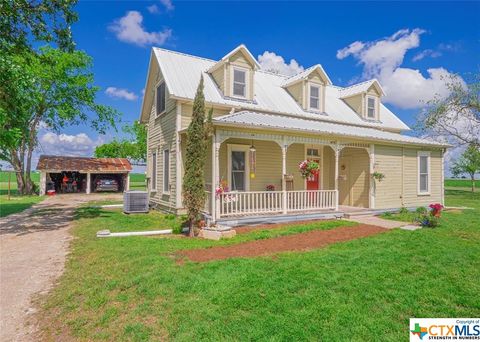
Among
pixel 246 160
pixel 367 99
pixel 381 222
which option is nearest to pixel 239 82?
pixel 246 160

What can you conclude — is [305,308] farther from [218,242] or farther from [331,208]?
[331,208]

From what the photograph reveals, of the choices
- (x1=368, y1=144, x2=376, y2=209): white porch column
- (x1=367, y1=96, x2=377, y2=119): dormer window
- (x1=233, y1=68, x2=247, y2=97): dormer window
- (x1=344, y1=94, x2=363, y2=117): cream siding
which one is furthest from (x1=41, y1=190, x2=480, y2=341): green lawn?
(x1=367, y1=96, x2=377, y2=119): dormer window

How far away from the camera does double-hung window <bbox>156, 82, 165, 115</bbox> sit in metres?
13.3

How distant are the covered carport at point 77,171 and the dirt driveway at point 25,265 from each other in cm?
1563

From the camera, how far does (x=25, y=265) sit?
6055 mm

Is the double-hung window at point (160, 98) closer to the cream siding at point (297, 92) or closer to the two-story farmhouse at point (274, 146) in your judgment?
the two-story farmhouse at point (274, 146)

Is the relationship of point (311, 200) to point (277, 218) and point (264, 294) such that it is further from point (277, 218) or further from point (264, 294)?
point (264, 294)

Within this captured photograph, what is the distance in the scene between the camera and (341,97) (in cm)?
1747

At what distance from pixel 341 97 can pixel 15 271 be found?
56.5 ft

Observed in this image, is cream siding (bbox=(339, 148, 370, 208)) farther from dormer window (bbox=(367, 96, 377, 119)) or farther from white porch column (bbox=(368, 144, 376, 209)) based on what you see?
dormer window (bbox=(367, 96, 377, 119))

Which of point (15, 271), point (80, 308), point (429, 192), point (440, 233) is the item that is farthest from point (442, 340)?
point (429, 192)

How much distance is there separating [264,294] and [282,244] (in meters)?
3.06

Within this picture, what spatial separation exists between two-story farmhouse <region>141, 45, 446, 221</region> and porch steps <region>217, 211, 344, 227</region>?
23cm

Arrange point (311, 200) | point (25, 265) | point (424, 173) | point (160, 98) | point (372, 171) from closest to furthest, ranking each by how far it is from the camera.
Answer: point (25, 265), point (311, 200), point (372, 171), point (160, 98), point (424, 173)
